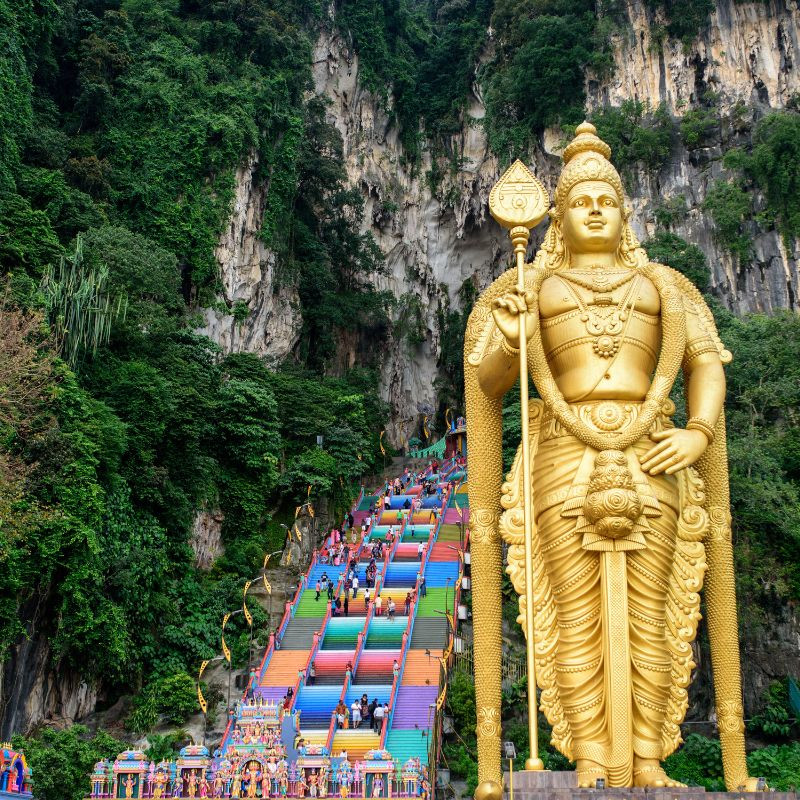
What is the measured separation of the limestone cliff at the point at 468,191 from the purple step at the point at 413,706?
37.3 feet

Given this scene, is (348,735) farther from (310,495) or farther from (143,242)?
(143,242)

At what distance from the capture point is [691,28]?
79.5ft

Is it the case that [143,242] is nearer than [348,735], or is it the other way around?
[348,735]

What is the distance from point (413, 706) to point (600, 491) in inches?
254

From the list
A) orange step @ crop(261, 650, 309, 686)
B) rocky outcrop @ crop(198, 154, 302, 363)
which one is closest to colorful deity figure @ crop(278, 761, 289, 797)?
orange step @ crop(261, 650, 309, 686)

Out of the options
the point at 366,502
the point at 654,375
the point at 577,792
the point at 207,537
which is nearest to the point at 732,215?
the point at 366,502

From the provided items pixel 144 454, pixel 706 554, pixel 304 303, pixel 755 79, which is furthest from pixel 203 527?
pixel 755 79

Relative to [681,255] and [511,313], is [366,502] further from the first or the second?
[511,313]

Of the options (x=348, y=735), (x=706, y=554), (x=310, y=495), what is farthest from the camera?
(x=310, y=495)

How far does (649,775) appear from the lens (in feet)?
17.6

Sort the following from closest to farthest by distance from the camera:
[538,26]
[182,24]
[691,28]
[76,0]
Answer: [76,0]
[182,24]
[691,28]
[538,26]

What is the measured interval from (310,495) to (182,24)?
12211 mm

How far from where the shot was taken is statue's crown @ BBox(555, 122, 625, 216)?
21.6ft

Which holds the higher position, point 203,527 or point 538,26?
point 538,26
